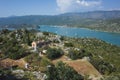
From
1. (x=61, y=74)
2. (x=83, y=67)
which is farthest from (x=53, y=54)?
(x=61, y=74)

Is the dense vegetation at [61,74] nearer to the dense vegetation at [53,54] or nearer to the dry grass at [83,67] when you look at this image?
the dry grass at [83,67]

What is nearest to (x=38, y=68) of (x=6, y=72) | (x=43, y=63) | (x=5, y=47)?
(x=43, y=63)

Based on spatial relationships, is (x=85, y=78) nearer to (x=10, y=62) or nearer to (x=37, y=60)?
(x=37, y=60)

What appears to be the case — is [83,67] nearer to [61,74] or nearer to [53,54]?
[53,54]

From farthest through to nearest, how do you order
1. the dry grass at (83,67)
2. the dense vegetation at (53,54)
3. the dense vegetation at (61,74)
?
the dense vegetation at (53,54) < the dry grass at (83,67) < the dense vegetation at (61,74)

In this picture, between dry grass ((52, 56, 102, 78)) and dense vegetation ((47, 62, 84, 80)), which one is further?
dry grass ((52, 56, 102, 78))

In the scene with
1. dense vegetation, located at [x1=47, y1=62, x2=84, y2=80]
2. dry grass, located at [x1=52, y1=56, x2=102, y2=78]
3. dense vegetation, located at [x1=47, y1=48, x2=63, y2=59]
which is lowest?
dry grass, located at [x1=52, y1=56, x2=102, y2=78]

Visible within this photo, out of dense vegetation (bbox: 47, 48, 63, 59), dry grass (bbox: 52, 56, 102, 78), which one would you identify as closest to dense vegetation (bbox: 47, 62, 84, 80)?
dry grass (bbox: 52, 56, 102, 78)

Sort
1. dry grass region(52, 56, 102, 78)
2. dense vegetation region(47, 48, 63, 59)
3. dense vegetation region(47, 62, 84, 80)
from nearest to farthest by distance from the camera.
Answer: dense vegetation region(47, 62, 84, 80) → dry grass region(52, 56, 102, 78) → dense vegetation region(47, 48, 63, 59)

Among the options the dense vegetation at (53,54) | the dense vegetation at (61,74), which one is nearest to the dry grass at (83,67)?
the dense vegetation at (53,54)

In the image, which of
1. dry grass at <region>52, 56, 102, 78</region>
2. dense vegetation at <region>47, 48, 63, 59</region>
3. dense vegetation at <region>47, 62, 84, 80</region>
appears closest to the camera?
dense vegetation at <region>47, 62, 84, 80</region>

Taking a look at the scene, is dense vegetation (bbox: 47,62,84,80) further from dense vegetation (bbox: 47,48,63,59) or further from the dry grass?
dense vegetation (bbox: 47,48,63,59)

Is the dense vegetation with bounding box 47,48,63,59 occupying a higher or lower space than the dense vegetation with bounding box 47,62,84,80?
lower
